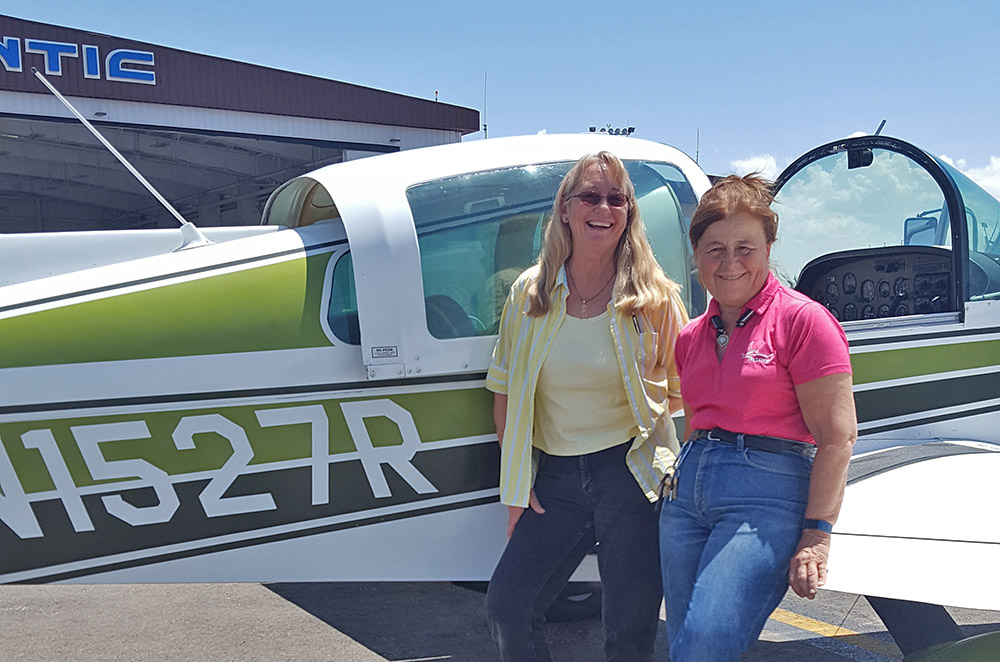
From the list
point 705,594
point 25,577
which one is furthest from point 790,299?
point 25,577

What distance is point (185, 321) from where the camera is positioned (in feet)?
8.39

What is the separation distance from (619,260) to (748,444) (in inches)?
26.5

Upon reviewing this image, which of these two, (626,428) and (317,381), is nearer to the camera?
(626,428)

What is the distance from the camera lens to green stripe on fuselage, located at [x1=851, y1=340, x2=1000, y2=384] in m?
3.37

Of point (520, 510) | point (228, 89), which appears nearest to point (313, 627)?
point (520, 510)

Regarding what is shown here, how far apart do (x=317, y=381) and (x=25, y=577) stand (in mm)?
1004

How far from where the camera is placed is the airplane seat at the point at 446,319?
9.08ft

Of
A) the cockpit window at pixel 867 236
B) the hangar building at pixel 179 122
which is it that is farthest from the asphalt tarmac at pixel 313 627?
the hangar building at pixel 179 122

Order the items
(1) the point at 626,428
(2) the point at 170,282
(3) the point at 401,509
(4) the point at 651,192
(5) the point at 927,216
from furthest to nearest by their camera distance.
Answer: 1. (5) the point at 927,216
2. (4) the point at 651,192
3. (3) the point at 401,509
4. (2) the point at 170,282
5. (1) the point at 626,428

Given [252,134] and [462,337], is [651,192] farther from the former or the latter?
[252,134]

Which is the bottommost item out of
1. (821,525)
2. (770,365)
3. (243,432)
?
(821,525)

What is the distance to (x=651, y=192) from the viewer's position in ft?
10.5

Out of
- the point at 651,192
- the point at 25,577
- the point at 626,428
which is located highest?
the point at 651,192

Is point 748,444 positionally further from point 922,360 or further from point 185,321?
point 922,360
